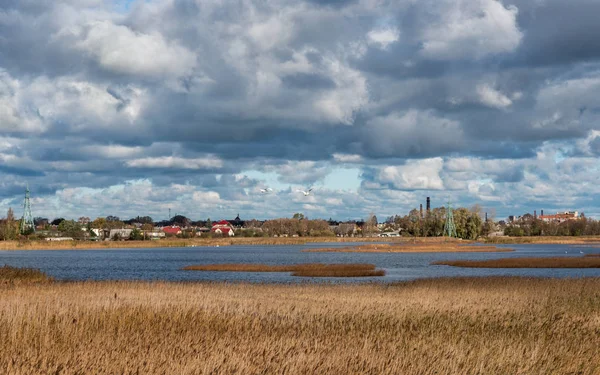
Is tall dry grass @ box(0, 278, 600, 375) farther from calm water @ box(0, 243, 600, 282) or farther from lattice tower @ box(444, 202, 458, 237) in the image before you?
lattice tower @ box(444, 202, 458, 237)

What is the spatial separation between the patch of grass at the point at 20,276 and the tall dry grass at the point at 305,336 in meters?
14.7

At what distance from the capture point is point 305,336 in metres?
17.7

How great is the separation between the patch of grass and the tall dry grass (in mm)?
14704

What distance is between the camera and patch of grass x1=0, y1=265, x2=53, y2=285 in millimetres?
41225

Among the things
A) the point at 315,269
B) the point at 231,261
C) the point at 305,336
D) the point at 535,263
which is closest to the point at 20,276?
the point at 315,269

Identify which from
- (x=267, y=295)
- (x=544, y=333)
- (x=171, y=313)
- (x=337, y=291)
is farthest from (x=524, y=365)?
(x=337, y=291)

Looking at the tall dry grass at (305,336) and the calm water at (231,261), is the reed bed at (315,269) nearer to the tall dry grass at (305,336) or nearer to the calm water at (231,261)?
the calm water at (231,261)

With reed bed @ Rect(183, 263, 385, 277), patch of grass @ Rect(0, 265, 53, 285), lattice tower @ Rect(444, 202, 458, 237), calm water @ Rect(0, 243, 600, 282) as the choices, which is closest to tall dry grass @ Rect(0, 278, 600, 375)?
patch of grass @ Rect(0, 265, 53, 285)

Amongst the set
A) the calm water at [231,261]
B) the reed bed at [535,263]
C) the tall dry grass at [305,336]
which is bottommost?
the calm water at [231,261]

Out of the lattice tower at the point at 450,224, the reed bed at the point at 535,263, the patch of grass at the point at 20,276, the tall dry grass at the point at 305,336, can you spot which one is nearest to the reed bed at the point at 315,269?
the reed bed at the point at 535,263

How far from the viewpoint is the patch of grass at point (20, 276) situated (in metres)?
41.2

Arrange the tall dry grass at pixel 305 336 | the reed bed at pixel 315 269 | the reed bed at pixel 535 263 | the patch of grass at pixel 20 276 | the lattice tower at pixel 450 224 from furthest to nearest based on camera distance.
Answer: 1. the lattice tower at pixel 450 224
2. the reed bed at pixel 535 263
3. the reed bed at pixel 315 269
4. the patch of grass at pixel 20 276
5. the tall dry grass at pixel 305 336

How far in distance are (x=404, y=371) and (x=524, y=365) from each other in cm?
306

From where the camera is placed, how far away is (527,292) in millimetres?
34344
